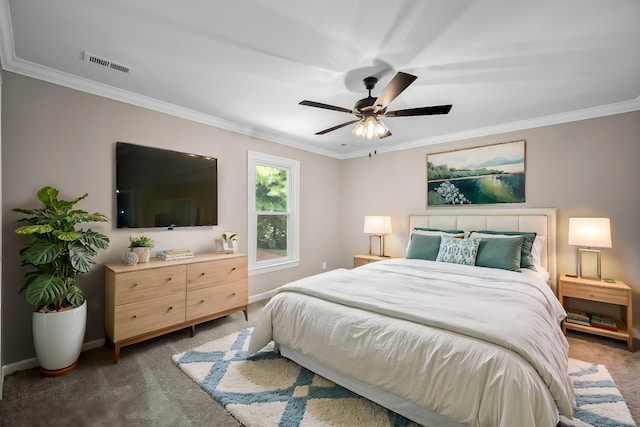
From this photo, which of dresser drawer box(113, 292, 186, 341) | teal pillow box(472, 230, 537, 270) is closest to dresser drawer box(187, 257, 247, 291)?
dresser drawer box(113, 292, 186, 341)

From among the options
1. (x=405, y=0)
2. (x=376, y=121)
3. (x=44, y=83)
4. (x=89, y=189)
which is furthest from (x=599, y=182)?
(x=44, y=83)

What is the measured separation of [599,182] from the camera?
319cm

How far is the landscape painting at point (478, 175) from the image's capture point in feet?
12.1

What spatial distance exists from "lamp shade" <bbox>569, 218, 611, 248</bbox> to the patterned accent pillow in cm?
94

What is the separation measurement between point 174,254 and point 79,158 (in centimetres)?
121

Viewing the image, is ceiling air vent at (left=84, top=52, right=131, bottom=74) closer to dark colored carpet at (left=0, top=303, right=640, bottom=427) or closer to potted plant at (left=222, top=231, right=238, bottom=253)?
potted plant at (left=222, top=231, right=238, bottom=253)

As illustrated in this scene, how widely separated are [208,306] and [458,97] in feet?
11.2

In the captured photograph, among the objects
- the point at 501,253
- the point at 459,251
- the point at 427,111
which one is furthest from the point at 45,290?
the point at 501,253

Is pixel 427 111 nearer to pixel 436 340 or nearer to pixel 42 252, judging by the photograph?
pixel 436 340

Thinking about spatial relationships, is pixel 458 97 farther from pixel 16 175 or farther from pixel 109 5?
pixel 16 175

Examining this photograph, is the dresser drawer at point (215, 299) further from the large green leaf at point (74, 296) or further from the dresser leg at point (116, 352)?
the large green leaf at point (74, 296)

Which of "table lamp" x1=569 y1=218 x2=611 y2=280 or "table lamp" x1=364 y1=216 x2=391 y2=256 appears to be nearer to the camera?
"table lamp" x1=569 y1=218 x2=611 y2=280

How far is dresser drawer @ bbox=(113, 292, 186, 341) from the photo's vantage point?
242 cm

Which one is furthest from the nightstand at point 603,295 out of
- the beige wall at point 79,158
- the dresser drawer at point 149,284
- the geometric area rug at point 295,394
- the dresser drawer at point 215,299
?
the dresser drawer at point 149,284
